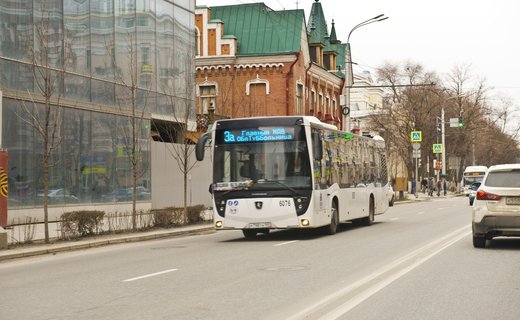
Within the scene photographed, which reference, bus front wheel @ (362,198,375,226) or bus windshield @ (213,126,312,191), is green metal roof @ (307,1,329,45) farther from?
bus windshield @ (213,126,312,191)

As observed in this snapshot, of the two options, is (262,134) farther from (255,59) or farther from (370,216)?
(255,59)

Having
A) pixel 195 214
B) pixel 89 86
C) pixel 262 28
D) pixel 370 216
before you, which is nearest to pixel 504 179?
pixel 370 216

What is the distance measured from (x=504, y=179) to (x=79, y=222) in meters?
11.2

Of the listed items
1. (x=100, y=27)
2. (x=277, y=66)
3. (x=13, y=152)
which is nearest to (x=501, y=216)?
(x=13, y=152)

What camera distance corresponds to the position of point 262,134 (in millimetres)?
19969

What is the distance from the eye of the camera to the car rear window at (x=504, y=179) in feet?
51.4

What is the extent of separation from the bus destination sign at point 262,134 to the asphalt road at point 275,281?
2725 millimetres

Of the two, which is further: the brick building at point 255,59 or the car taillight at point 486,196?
the brick building at point 255,59

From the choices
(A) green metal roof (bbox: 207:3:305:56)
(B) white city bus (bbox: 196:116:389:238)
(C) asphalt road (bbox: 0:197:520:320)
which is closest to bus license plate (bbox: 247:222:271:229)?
(B) white city bus (bbox: 196:116:389:238)

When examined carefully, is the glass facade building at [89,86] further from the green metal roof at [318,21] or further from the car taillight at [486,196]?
the green metal roof at [318,21]

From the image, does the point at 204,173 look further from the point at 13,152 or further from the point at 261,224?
the point at 261,224

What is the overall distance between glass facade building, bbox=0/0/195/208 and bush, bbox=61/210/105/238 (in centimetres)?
404

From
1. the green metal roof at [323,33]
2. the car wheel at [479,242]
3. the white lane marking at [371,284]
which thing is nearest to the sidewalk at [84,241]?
the white lane marking at [371,284]

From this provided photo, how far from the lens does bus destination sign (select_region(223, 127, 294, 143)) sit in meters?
19.9
